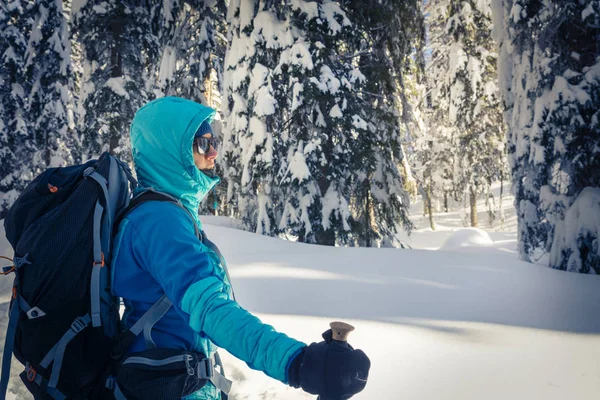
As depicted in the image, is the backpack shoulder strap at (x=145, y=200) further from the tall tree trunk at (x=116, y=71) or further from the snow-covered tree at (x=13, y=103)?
the snow-covered tree at (x=13, y=103)

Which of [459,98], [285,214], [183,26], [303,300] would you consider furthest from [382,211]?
[459,98]

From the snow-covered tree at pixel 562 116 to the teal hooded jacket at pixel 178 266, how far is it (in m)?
7.31

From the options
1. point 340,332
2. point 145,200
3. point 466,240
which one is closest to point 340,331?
point 340,332

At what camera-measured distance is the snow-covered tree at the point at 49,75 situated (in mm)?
15367

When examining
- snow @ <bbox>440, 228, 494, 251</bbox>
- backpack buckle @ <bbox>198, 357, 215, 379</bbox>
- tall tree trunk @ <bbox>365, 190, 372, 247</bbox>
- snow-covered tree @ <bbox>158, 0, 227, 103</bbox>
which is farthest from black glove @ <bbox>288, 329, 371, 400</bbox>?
snow @ <bbox>440, 228, 494, 251</bbox>

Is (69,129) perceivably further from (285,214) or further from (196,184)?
(196,184)

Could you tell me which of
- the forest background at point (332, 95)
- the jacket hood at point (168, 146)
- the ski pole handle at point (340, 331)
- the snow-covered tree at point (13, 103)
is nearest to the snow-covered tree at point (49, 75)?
the forest background at point (332, 95)

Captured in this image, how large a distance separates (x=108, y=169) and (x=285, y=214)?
8149 millimetres

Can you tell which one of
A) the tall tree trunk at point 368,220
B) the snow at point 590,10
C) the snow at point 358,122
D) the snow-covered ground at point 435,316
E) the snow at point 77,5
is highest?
the snow at point 77,5

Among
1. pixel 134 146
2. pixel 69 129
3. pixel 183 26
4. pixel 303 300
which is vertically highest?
pixel 183 26

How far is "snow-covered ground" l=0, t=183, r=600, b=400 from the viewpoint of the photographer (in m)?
3.11

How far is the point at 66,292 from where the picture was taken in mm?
1354

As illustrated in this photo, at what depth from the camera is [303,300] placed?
4.79 m

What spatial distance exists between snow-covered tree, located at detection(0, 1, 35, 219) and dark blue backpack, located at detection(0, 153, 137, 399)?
19611 millimetres
